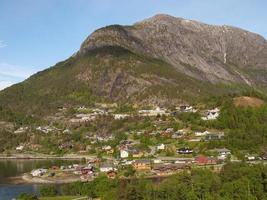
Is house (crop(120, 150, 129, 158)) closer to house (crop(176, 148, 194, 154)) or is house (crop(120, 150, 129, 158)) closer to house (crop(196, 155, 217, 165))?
house (crop(176, 148, 194, 154))

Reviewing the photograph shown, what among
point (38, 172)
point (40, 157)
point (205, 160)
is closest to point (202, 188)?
point (205, 160)

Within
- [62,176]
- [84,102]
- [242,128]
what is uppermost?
[84,102]

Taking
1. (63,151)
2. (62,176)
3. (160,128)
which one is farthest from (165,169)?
(63,151)

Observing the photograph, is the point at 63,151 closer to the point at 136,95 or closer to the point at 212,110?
the point at 212,110

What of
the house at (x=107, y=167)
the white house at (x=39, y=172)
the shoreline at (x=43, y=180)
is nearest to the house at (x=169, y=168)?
the house at (x=107, y=167)

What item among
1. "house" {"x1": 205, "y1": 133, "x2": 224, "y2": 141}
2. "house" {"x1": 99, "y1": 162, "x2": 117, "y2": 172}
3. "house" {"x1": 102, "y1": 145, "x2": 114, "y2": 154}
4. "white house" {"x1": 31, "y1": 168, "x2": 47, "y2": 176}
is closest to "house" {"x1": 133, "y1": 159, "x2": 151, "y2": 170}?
"house" {"x1": 99, "y1": 162, "x2": 117, "y2": 172}

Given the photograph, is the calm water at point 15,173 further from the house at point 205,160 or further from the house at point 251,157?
the house at point 251,157
